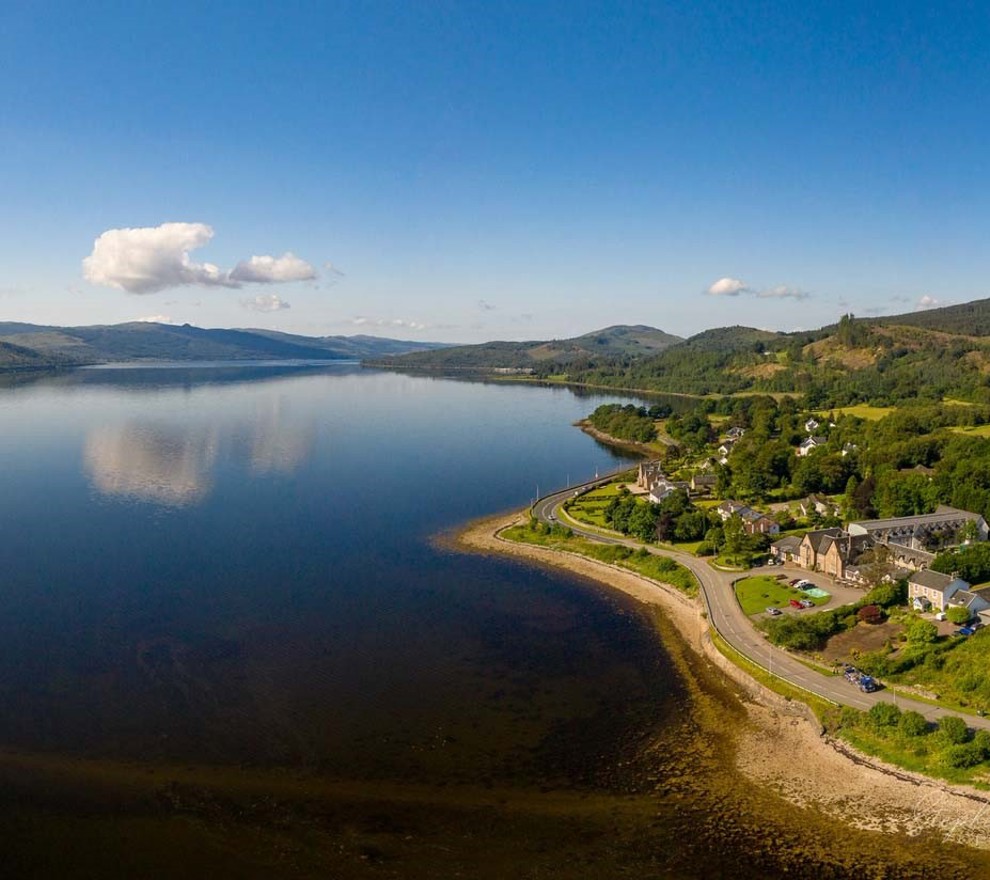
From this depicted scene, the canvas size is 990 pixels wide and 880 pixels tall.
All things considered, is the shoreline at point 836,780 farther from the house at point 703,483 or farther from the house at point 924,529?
the house at point 703,483

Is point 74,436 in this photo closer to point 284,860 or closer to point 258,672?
point 258,672

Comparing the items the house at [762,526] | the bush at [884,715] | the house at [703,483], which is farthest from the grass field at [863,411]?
the bush at [884,715]

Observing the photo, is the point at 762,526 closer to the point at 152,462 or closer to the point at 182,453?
the point at 152,462

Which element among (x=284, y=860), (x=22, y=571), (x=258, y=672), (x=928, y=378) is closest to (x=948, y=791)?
(x=284, y=860)

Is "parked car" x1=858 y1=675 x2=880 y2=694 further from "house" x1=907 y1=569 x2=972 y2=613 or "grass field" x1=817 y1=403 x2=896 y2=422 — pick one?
"grass field" x1=817 y1=403 x2=896 y2=422

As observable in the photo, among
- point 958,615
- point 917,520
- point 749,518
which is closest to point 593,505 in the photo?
point 749,518
